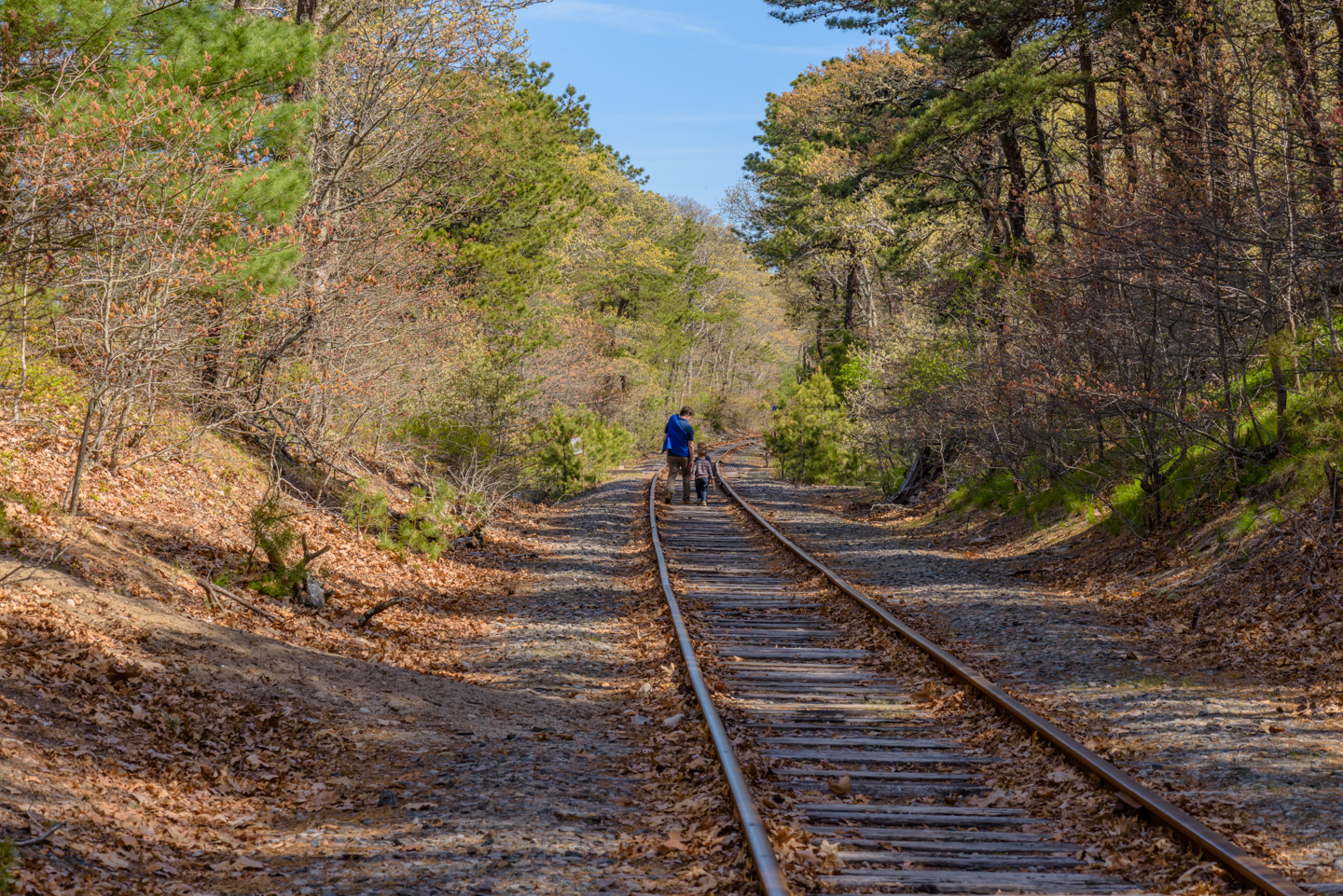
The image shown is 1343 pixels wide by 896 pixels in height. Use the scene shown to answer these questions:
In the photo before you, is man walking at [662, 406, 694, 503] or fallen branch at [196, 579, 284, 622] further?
man walking at [662, 406, 694, 503]

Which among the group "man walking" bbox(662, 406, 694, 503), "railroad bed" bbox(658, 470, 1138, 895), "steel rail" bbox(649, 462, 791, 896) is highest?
"man walking" bbox(662, 406, 694, 503)

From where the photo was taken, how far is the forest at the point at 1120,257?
36.4 feet

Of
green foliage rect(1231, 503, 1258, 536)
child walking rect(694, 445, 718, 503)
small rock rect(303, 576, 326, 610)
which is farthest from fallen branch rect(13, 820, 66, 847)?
child walking rect(694, 445, 718, 503)

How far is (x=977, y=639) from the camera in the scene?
10.1 metres

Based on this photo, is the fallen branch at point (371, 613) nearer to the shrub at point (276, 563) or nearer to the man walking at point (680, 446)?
the shrub at point (276, 563)

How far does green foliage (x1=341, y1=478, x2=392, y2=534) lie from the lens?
14.4 meters

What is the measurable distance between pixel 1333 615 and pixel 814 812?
5.71 meters

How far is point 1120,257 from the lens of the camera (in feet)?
40.0

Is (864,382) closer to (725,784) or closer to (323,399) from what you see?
(323,399)

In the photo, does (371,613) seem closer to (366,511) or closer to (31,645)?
(31,645)

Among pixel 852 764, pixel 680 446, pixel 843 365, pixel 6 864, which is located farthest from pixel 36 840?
pixel 843 365

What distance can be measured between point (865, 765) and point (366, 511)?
32.3ft

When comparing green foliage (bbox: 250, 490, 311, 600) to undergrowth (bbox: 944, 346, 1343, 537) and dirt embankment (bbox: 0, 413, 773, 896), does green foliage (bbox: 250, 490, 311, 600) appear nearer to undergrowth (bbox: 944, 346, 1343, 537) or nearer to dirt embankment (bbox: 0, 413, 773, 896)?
dirt embankment (bbox: 0, 413, 773, 896)

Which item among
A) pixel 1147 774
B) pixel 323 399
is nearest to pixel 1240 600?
pixel 1147 774
